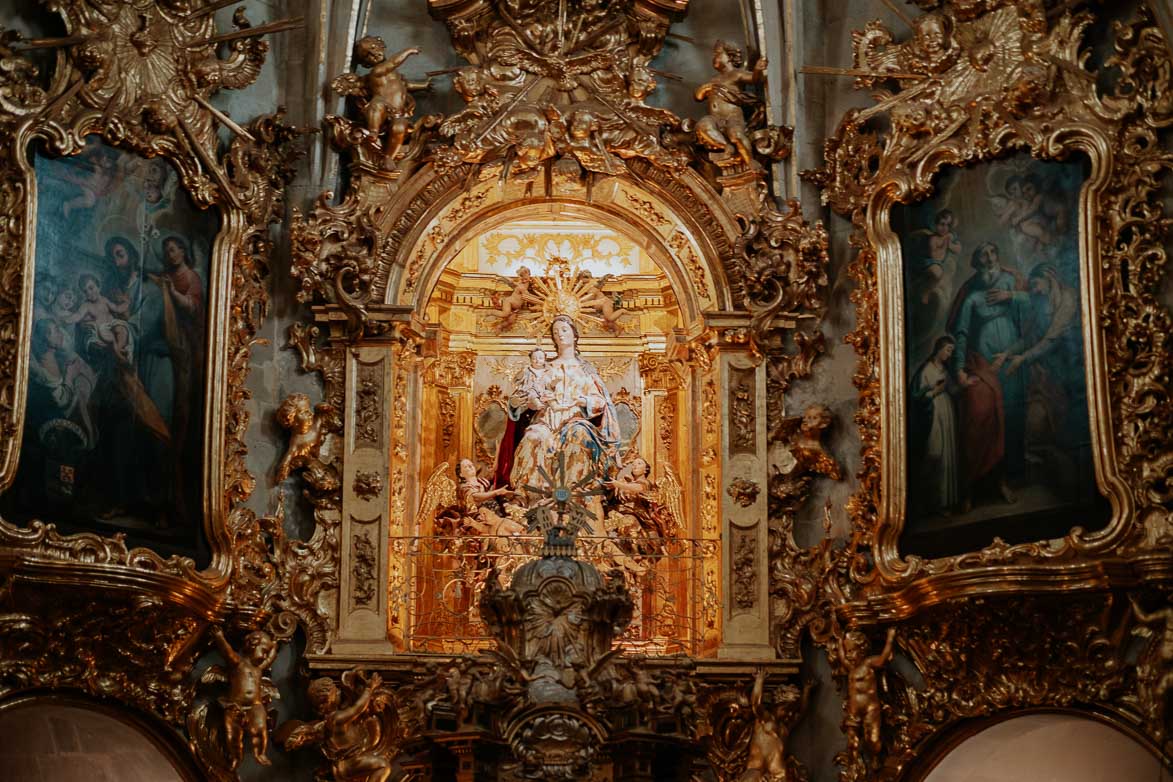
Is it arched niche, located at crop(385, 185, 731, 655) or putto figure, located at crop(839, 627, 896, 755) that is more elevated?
arched niche, located at crop(385, 185, 731, 655)

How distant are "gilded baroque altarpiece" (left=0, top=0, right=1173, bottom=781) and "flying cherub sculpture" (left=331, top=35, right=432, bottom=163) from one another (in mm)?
35

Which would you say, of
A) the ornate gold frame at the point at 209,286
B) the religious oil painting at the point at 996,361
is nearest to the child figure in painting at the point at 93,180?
the ornate gold frame at the point at 209,286

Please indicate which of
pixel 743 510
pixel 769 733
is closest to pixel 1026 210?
pixel 743 510

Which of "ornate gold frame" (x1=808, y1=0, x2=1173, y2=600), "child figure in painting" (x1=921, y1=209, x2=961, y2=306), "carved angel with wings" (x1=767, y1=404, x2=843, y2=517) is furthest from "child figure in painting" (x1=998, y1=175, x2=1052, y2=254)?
"carved angel with wings" (x1=767, y1=404, x2=843, y2=517)

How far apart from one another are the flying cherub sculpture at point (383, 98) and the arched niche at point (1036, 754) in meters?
6.44

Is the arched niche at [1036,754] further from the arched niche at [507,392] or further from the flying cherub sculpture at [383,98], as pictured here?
the flying cherub sculpture at [383,98]

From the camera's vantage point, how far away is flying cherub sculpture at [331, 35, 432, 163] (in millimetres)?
16375

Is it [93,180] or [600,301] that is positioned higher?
[93,180]

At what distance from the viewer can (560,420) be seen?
A: 16.8m

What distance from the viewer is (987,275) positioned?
15141 millimetres

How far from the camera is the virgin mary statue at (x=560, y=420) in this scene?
54.7 feet

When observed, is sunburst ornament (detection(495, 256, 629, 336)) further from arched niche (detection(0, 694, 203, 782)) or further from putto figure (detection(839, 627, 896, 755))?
arched niche (detection(0, 694, 203, 782))

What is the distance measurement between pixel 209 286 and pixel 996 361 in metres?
5.99

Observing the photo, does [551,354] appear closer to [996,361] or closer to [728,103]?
[728,103]
